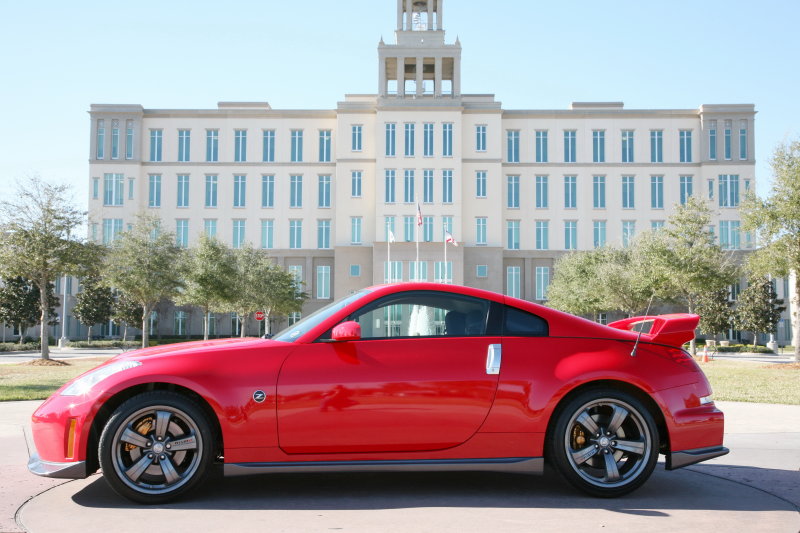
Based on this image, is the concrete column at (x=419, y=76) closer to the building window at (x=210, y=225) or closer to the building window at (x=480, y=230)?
the building window at (x=480, y=230)

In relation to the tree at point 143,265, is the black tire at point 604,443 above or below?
below

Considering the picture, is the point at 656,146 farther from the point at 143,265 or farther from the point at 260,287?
the point at 143,265

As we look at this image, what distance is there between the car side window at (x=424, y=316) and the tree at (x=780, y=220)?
2466 cm

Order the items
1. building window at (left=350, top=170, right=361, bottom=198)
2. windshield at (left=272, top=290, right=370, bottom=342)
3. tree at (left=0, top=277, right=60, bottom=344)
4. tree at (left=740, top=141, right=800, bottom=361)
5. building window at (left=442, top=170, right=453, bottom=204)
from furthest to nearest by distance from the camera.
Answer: building window at (left=350, top=170, right=361, bottom=198) < building window at (left=442, top=170, right=453, bottom=204) < tree at (left=0, top=277, right=60, bottom=344) < tree at (left=740, top=141, right=800, bottom=361) < windshield at (left=272, top=290, right=370, bottom=342)

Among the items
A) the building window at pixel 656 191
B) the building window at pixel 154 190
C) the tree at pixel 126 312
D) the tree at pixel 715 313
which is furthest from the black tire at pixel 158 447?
the building window at pixel 656 191

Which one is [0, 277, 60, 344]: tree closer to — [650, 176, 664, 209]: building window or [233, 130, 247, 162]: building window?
[233, 130, 247, 162]: building window

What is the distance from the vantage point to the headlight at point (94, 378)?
4.80 m

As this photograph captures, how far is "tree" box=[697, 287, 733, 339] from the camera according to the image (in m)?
54.1

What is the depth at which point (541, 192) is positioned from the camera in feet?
231

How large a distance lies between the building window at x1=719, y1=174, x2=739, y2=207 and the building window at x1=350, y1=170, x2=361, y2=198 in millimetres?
34538

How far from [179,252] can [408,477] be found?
31.6 meters

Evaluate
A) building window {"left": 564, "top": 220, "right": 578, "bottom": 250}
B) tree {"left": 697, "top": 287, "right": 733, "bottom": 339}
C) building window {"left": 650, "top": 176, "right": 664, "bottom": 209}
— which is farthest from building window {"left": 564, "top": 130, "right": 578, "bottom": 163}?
tree {"left": 697, "top": 287, "right": 733, "bottom": 339}

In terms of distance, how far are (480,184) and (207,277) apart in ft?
116

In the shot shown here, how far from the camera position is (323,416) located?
187 inches
